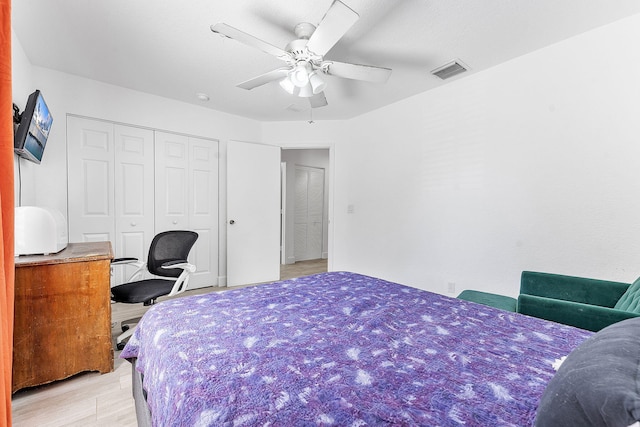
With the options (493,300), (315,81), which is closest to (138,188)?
(315,81)

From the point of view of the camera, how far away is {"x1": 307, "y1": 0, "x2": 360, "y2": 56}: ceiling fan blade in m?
1.46

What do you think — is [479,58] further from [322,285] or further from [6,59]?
[6,59]

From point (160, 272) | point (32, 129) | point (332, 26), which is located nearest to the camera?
point (332, 26)

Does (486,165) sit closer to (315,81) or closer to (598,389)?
(315,81)

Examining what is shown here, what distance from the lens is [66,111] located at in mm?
2812

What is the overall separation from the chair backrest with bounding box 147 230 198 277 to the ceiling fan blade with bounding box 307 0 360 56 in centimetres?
217

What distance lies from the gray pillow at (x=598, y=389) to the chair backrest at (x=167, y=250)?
2856 millimetres

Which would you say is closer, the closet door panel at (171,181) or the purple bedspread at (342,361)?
the purple bedspread at (342,361)

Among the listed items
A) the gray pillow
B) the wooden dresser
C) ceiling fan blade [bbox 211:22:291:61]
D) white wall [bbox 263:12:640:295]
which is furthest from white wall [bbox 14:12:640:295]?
the gray pillow

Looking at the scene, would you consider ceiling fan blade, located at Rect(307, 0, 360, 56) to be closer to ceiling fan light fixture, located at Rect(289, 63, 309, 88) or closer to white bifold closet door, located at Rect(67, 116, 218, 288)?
ceiling fan light fixture, located at Rect(289, 63, 309, 88)

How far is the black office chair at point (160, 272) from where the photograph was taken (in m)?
2.22

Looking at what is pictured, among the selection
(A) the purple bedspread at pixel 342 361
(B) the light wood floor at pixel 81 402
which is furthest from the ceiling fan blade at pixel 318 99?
(B) the light wood floor at pixel 81 402

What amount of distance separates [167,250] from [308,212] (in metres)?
3.63

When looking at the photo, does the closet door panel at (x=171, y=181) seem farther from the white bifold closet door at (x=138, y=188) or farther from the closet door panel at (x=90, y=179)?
the closet door panel at (x=90, y=179)
